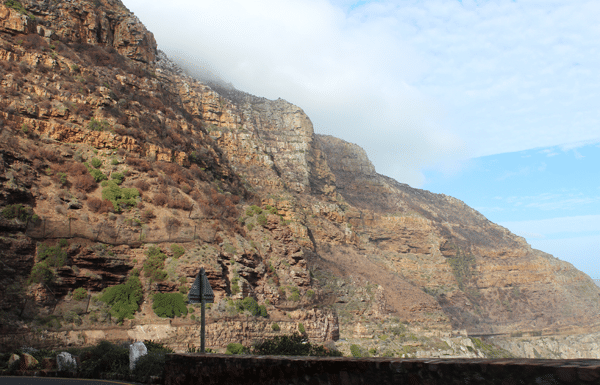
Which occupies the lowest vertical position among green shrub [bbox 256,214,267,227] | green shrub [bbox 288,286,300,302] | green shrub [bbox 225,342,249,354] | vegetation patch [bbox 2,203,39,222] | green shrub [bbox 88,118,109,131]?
green shrub [bbox 225,342,249,354]

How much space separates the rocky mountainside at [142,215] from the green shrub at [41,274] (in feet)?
0.23

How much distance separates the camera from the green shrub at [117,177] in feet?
101

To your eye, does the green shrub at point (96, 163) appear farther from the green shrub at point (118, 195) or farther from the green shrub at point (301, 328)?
the green shrub at point (301, 328)

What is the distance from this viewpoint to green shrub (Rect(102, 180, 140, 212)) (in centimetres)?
2917

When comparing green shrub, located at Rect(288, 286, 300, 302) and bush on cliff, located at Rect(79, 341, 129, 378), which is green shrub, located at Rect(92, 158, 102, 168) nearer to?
green shrub, located at Rect(288, 286, 300, 302)

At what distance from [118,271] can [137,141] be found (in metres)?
12.4

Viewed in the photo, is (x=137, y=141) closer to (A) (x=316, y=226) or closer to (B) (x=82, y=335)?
(B) (x=82, y=335)

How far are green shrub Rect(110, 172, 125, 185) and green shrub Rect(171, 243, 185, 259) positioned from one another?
6640 mm

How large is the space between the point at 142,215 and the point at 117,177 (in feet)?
12.4

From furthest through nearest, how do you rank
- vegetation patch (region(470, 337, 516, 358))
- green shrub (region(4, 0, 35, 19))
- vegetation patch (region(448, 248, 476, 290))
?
vegetation patch (region(448, 248, 476, 290))
vegetation patch (region(470, 337, 516, 358))
green shrub (region(4, 0, 35, 19))

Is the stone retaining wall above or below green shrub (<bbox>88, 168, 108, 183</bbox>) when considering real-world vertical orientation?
below

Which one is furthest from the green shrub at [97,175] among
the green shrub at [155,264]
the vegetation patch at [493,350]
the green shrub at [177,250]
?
the vegetation patch at [493,350]

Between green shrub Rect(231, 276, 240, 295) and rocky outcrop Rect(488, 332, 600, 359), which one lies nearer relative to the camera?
green shrub Rect(231, 276, 240, 295)

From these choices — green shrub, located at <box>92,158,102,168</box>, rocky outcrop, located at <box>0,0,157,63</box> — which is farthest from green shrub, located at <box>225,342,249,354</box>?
rocky outcrop, located at <box>0,0,157,63</box>
